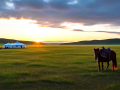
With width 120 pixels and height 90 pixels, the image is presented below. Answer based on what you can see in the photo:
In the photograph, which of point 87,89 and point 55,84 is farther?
point 55,84

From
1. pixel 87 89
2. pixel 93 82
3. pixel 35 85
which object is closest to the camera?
pixel 87 89

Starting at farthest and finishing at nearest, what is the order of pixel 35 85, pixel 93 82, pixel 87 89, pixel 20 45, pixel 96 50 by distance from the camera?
pixel 20 45 < pixel 96 50 < pixel 93 82 < pixel 35 85 < pixel 87 89

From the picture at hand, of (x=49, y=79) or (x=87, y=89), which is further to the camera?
(x=49, y=79)

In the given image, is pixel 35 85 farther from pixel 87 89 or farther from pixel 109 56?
pixel 109 56

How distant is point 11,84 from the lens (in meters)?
7.71

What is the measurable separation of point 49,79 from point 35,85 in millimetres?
1215

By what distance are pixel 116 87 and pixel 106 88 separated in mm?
593

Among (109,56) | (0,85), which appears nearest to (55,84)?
(0,85)

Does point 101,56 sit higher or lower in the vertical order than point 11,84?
higher

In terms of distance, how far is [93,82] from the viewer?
8.05 m

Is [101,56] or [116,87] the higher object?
[101,56]

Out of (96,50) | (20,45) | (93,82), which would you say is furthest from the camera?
(20,45)

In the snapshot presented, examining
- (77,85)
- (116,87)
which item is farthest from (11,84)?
(116,87)

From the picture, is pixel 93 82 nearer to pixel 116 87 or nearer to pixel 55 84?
pixel 116 87
